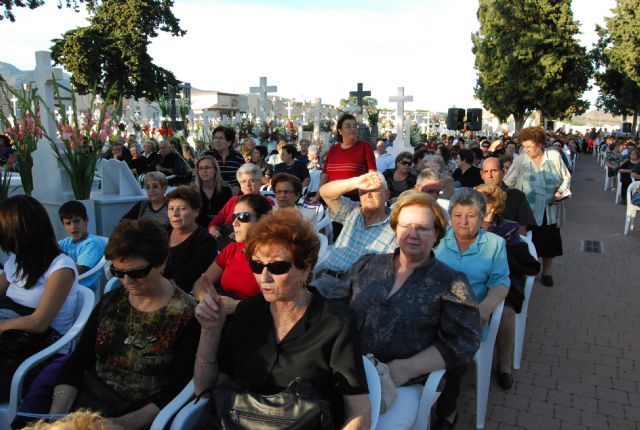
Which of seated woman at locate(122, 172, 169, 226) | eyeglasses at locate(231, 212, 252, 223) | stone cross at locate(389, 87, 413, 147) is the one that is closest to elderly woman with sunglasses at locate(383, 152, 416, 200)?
seated woman at locate(122, 172, 169, 226)

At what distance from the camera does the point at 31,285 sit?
2764 millimetres

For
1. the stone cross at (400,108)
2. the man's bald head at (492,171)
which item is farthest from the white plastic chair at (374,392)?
the stone cross at (400,108)

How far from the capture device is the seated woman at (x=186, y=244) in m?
3.40

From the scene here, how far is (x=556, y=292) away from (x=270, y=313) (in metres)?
4.83

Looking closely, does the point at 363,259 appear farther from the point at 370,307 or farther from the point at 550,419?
the point at 550,419

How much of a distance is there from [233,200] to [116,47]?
3087 centimetres

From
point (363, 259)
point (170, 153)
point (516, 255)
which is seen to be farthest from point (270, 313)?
point (170, 153)

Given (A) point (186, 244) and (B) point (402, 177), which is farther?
(B) point (402, 177)

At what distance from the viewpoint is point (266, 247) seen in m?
1.98

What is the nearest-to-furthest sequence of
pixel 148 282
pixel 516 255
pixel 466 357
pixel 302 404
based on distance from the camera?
pixel 302 404 < pixel 148 282 < pixel 466 357 < pixel 516 255

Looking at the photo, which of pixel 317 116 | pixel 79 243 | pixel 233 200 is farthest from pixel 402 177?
pixel 317 116

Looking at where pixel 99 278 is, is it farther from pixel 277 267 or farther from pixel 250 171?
pixel 277 267

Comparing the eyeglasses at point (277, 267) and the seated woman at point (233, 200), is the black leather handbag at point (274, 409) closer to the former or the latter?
the eyeglasses at point (277, 267)

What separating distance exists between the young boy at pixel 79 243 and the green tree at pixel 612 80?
98.8ft
